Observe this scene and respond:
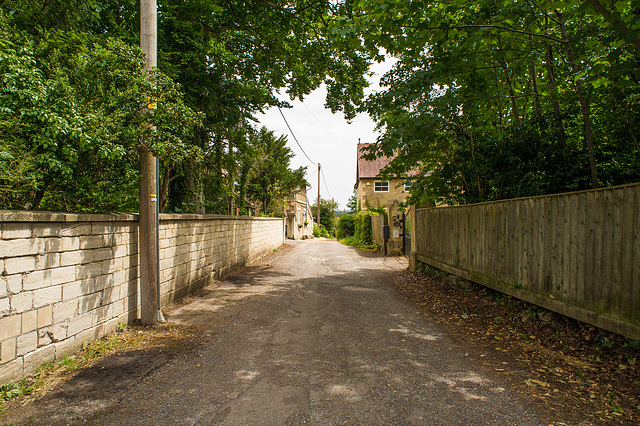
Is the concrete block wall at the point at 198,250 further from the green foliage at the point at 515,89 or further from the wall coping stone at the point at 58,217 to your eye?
the green foliage at the point at 515,89

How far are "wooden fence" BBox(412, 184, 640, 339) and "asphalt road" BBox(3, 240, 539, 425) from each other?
1.38 meters

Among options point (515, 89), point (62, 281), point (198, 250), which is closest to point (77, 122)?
point (62, 281)

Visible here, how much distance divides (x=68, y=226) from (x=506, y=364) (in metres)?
5.02

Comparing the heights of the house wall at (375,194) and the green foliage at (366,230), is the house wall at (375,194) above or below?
above

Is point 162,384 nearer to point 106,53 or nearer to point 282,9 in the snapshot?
point 106,53

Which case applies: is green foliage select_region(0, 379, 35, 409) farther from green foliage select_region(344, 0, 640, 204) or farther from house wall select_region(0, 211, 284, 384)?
green foliage select_region(344, 0, 640, 204)

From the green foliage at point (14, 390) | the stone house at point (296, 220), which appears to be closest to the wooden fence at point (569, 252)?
the green foliage at point (14, 390)

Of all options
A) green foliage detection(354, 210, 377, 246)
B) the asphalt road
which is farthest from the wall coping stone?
green foliage detection(354, 210, 377, 246)

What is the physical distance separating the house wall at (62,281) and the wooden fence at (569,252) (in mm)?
5654

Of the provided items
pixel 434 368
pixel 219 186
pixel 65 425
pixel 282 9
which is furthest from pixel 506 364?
pixel 219 186

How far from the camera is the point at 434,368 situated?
3699 millimetres

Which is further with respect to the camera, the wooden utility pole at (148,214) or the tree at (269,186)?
the tree at (269,186)

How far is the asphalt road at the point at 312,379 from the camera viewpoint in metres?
2.78

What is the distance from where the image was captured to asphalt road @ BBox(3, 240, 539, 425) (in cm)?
278
